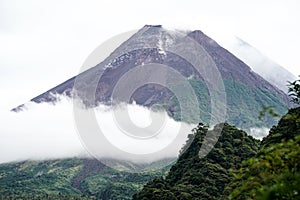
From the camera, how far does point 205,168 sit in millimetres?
32188

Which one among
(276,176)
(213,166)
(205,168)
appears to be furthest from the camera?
(213,166)

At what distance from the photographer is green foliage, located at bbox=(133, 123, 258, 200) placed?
97.3ft

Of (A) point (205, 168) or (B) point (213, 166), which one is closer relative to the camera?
(A) point (205, 168)

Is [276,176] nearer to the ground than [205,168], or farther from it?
nearer to the ground

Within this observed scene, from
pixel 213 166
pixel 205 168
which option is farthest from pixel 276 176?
pixel 213 166

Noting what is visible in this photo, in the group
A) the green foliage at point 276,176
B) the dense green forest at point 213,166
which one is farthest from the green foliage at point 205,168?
the green foliage at point 276,176

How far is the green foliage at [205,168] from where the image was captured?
29672 millimetres

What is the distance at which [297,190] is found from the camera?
24.3ft

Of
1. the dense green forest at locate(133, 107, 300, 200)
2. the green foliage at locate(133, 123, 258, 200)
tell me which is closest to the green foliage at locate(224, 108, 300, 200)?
the dense green forest at locate(133, 107, 300, 200)

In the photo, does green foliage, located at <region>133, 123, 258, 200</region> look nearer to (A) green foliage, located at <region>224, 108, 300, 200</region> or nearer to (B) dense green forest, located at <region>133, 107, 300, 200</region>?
(B) dense green forest, located at <region>133, 107, 300, 200</region>

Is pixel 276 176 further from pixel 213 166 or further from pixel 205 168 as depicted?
pixel 213 166

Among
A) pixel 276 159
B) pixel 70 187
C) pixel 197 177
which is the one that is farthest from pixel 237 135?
pixel 70 187

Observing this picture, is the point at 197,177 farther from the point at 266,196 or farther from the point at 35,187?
the point at 35,187

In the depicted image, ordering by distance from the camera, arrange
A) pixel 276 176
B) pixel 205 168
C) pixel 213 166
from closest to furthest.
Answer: pixel 276 176 < pixel 205 168 < pixel 213 166
